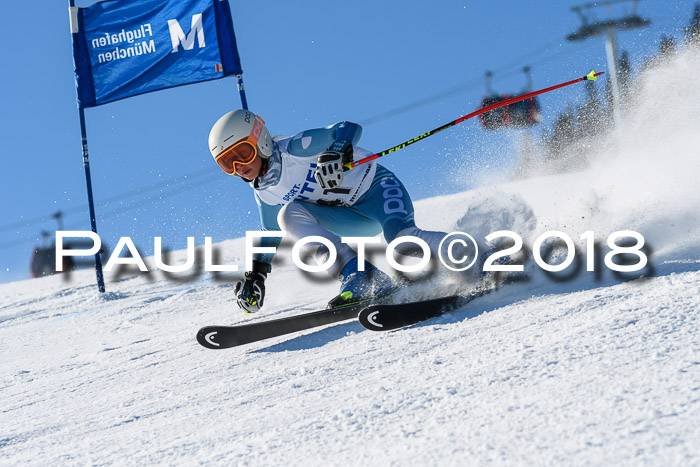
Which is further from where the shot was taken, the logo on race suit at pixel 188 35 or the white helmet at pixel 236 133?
the logo on race suit at pixel 188 35

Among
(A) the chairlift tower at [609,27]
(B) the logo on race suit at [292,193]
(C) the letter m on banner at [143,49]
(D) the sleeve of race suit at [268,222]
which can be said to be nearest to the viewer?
(B) the logo on race suit at [292,193]

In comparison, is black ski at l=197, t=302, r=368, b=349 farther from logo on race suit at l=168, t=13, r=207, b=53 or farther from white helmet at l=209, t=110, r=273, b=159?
logo on race suit at l=168, t=13, r=207, b=53

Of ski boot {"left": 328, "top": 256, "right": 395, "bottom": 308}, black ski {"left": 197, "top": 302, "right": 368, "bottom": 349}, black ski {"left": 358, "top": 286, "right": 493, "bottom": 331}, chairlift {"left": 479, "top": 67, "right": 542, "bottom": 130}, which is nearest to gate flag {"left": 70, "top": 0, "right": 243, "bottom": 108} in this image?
ski boot {"left": 328, "top": 256, "right": 395, "bottom": 308}

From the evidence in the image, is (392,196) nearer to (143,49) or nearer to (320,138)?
(320,138)

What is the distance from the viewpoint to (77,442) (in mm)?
2191

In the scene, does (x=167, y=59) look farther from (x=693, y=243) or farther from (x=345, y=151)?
(x=693, y=243)

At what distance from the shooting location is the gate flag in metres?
7.60

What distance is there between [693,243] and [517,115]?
2177cm

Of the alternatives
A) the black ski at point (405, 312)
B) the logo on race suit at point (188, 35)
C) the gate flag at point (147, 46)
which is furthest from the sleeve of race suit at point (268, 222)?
the logo on race suit at point (188, 35)

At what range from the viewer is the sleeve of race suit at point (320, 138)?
12.0 feet

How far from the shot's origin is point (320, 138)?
3.69 m

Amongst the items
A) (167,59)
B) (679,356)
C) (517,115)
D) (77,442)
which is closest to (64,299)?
(167,59)

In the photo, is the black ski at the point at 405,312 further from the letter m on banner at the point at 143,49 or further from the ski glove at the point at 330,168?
the letter m on banner at the point at 143,49

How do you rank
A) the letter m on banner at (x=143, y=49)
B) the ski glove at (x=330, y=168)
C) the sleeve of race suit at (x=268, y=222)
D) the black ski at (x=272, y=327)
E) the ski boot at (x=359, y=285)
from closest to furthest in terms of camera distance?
the black ski at (x=272, y=327), the ski boot at (x=359, y=285), the ski glove at (x=330, y=168), the sleeve of race suit at (x=268, y=222), the letter m on banner at (x=143, y=49)
